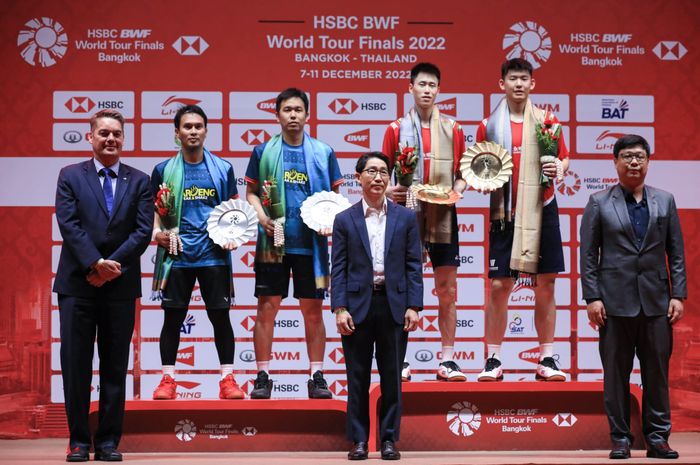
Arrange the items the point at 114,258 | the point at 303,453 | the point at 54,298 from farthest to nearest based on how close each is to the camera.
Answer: the point at 54,298, the point at 303,453, the point at 114,258

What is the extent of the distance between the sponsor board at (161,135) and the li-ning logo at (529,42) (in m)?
2.17

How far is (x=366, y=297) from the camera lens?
444cm

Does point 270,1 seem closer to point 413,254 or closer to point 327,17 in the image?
point 327,17

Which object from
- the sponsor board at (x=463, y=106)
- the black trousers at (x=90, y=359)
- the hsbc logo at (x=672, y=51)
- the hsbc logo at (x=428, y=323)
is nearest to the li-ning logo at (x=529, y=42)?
the sponsor board at (x=463, y=106)

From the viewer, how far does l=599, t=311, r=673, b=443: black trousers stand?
453 cm

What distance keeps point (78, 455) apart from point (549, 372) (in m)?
2.49

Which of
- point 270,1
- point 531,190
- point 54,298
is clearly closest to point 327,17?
point 270,1

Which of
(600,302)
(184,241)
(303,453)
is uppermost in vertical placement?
(184,241)

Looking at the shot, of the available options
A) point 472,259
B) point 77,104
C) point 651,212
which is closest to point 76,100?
point 77,104

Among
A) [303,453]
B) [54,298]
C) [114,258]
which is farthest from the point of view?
[54,298]

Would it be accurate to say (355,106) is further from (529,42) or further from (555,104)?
(555,104)

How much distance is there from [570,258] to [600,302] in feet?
7.13

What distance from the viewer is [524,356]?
21.6 ft

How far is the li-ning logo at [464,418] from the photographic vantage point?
506cm
